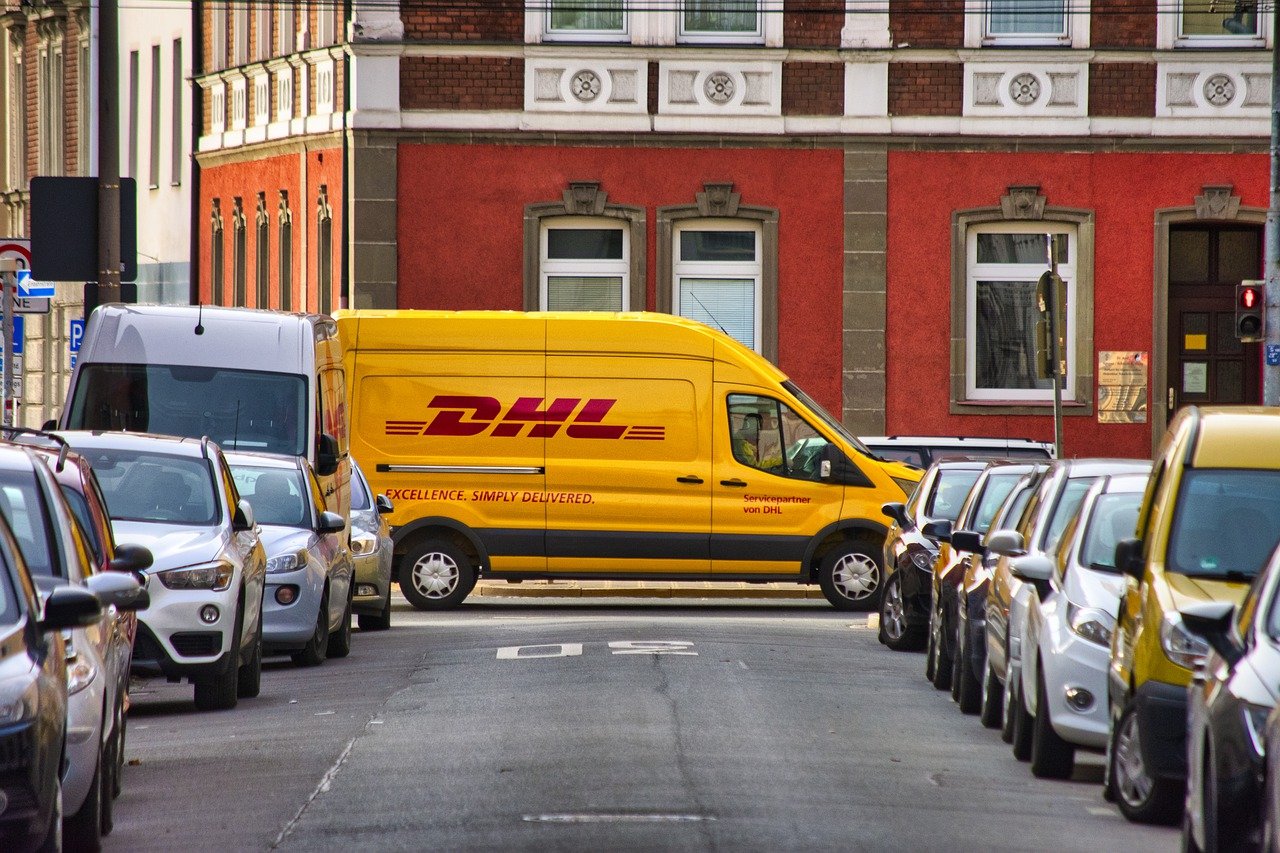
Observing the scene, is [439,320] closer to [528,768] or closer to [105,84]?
[105,84]

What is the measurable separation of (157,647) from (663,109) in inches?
679

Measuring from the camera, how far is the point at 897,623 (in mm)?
18438

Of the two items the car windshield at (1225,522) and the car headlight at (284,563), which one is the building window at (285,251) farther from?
the car windshield at (1225,522)

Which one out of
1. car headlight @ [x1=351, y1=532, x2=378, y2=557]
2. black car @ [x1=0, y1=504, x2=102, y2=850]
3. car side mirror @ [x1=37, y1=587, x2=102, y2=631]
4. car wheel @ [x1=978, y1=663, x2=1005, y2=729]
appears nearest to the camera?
black car @ [x1=0, y1=504, x2=102, y2=850]

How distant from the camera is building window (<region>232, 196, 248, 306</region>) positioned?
115 ft

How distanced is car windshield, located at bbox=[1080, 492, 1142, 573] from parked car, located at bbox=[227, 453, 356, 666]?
643 cm

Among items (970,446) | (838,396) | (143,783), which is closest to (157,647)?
(143,783)

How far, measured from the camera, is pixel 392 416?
22609 mm

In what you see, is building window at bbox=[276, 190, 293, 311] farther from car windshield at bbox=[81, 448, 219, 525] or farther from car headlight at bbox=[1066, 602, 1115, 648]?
Result: car headlight at bbox=[1066, 602, 1115, 648]

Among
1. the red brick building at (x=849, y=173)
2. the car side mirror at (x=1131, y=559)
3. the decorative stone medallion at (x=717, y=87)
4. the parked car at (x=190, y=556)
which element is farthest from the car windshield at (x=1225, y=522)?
the decorative stone medallion at (x=717, y=87)

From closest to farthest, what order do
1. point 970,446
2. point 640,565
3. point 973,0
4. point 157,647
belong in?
1. point 157,647
2. point 640,565
3. point 970,446
4. point 973,0

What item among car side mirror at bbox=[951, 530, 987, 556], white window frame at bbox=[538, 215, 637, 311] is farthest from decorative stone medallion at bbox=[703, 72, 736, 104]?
car side mirror at bbox=[951, 530, 987, 556]

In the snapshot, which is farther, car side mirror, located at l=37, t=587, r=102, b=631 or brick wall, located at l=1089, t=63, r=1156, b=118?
brick wall, located at l=1089, t=63, r=1156, b=118

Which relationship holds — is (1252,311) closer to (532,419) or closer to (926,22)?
(926,22)
